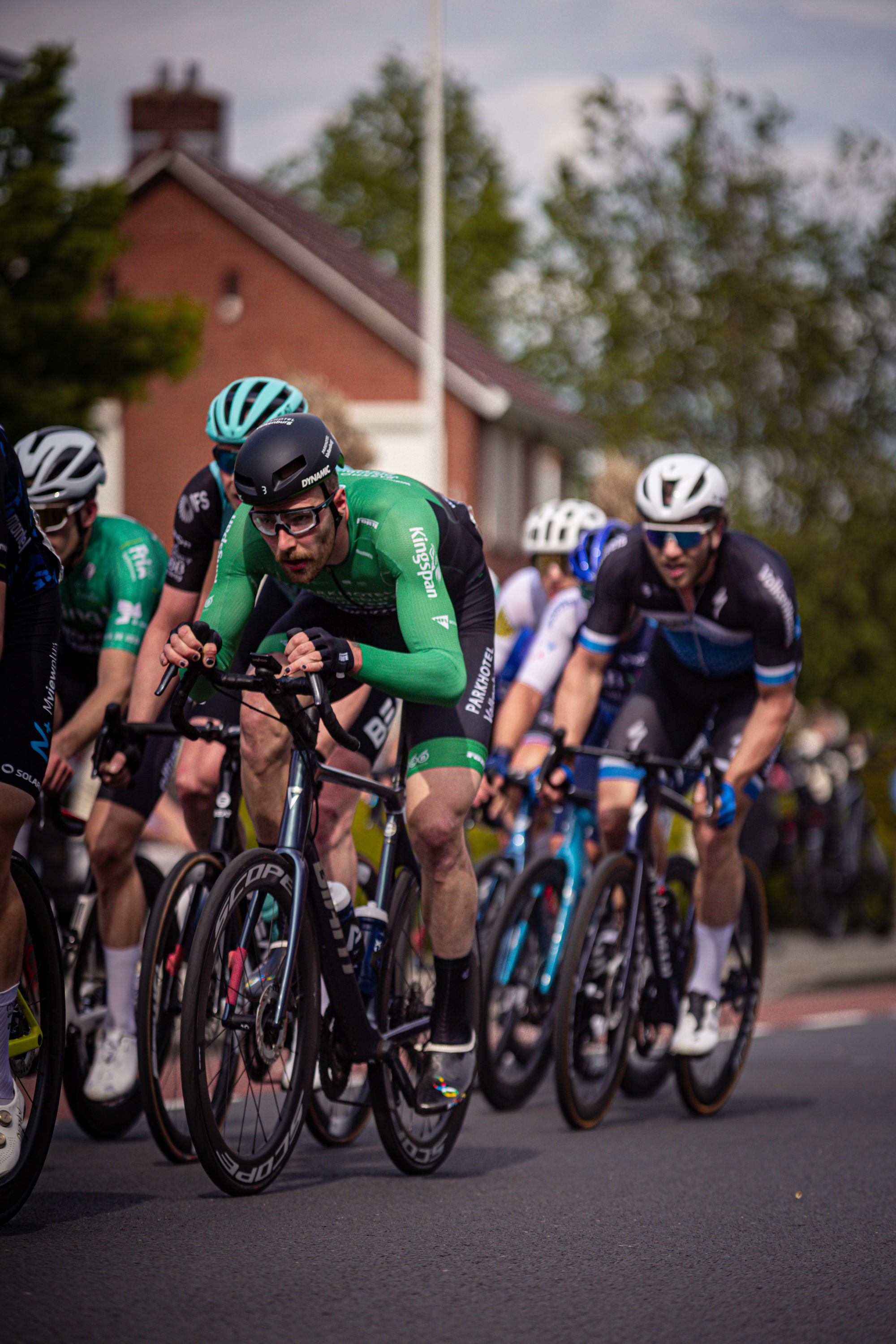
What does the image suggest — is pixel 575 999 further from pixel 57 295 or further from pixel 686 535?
pixel 57 295

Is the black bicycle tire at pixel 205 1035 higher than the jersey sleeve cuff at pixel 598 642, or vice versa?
the jersey sleeve cuff at pixel 598 642

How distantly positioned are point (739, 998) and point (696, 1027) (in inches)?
21.6

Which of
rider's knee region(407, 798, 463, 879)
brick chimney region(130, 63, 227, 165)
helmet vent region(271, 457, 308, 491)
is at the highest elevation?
brick chimney region(130, 63, 227, 165)

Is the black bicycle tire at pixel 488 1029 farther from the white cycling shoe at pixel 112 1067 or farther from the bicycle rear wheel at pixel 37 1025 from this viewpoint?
the bicycle rear wheel at pixel 37 1025

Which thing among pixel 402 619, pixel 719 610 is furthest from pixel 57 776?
pixel 719 610

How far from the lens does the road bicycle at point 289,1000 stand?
494 cm

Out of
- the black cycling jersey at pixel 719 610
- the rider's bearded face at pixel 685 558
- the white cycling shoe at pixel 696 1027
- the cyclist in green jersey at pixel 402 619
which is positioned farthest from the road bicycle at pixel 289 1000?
the black cycling jersey at pixel 719 610

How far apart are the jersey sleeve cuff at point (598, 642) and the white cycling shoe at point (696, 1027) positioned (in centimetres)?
140

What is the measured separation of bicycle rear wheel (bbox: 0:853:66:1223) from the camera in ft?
16.1

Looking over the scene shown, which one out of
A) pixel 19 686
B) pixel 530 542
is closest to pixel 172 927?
pixel 19 686

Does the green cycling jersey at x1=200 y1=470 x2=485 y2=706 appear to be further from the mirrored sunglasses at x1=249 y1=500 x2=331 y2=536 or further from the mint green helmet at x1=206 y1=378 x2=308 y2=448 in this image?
the mint green helmet at x1=206 y1=378 x2=308 y2=448

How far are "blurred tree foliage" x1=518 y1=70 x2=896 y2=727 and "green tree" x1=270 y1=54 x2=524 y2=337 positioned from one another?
11.3 meters

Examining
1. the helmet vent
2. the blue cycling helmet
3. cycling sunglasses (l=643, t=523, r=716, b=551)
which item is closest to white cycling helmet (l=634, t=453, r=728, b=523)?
cycling sunglasses (l=643, t=523, r=716, b=551)

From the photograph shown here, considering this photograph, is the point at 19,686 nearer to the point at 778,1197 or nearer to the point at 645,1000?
the point at 778,1197
